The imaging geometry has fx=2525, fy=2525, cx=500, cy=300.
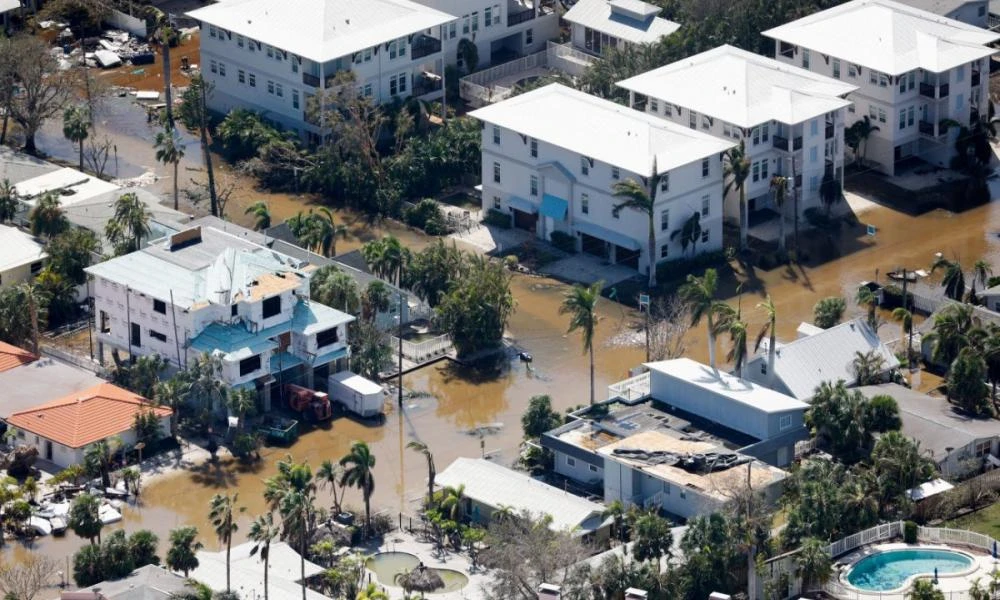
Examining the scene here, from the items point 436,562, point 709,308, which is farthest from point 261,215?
point 436,562

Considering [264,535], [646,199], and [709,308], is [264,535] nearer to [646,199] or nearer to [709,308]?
[709,308]

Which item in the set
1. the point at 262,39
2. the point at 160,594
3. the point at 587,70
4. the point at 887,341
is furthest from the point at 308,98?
the point at 160,594

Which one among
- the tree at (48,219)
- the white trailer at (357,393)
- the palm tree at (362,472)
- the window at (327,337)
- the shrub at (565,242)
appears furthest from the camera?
the shrub at (565,242)

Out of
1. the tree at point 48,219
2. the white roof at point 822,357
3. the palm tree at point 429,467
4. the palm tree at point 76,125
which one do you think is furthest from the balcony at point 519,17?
the palm tree at point 429,467

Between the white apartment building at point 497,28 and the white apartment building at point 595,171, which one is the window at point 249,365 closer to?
the white apartment building at point 595,171

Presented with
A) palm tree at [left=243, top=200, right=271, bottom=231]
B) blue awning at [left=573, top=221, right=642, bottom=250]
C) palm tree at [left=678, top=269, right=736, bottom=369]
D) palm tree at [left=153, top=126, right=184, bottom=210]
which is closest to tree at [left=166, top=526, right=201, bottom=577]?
palm tree at [left=678, top=269, right=736, bottom=369]

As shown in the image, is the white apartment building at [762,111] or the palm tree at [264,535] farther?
the white apartment building at [762,111]

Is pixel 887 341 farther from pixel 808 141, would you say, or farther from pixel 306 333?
pixel 306 333
